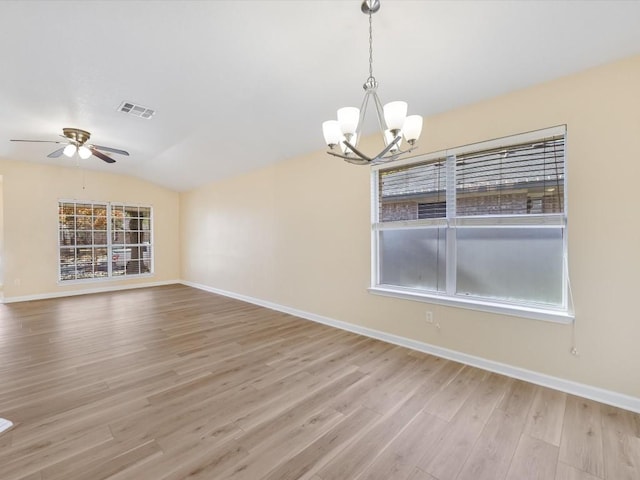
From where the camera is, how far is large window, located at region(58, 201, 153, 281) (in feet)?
22.1

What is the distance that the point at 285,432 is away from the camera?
6.80 feet

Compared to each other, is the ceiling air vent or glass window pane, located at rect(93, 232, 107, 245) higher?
the ceiling air vent

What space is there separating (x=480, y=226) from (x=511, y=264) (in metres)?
0.49

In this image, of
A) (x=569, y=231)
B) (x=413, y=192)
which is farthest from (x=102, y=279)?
(x=569, y=231)

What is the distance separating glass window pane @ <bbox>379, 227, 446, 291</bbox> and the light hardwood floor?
86 cm

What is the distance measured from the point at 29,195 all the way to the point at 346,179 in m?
6.71

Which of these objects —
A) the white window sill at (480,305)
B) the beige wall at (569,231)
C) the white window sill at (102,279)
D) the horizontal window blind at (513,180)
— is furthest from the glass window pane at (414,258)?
the white window sill at (102,279)

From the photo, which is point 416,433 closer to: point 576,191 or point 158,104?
point 576,191

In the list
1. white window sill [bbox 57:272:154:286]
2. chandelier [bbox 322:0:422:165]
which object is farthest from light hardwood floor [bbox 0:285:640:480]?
white window sill [bbox 57:272:154:286]

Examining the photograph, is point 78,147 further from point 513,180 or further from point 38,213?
point 513,180

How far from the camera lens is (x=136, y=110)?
379 centimetres

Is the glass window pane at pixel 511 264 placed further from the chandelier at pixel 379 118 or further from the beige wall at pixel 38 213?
the beige wall at pixel 38 213

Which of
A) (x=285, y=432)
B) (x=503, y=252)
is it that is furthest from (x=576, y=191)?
(x=285, y=432)

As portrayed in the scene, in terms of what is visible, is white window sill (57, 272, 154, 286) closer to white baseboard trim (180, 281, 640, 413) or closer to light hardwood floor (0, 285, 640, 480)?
light hardwood floor (0, 285, 640, 480)
